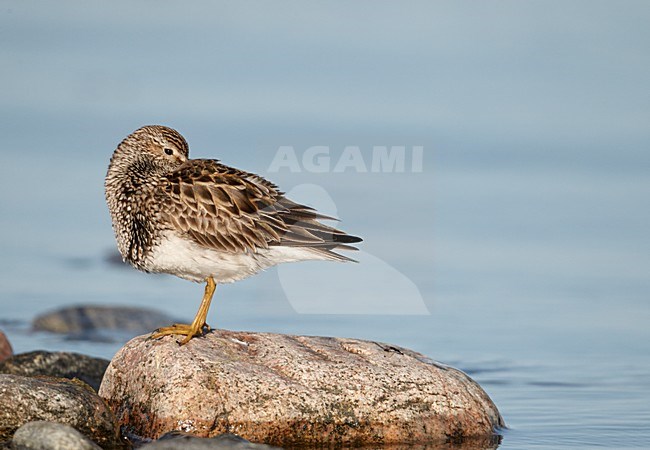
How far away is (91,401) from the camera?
31.4ft

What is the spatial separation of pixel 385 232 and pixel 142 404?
21.9 feet

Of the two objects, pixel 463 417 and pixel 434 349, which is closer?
pixel 463 417

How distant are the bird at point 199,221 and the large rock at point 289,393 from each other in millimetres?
424

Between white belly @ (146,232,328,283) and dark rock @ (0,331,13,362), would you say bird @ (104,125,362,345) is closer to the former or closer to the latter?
white belly @ (146,232,328,283)

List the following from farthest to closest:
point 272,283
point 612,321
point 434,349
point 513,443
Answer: point 272,283 → point 612,321 → point 434,349 → point 513,443

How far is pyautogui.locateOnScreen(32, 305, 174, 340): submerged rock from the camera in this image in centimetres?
1548

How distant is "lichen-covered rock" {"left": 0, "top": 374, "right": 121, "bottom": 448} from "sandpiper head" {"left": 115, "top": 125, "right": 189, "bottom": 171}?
2183mm

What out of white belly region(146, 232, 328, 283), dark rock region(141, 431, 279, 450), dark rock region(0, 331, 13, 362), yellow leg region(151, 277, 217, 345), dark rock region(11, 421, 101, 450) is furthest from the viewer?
dark rock region(0, 331, 13, 362)

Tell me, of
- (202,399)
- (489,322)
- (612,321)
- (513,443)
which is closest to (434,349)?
(489,322)

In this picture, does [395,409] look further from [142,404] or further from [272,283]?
[272,283]

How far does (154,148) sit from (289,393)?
8.46 feet

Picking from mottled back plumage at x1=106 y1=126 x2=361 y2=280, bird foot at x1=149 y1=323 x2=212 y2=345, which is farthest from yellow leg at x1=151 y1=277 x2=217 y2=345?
mottled back plumage at x1=106 y1=126 x2=361 y2=280

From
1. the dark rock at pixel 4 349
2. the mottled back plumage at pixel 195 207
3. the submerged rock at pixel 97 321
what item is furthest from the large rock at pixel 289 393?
the submerged rock at pixel 97 321

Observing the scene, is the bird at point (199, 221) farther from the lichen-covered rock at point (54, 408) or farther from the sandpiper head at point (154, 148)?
the lichen-covered rock at point (54, 408)
